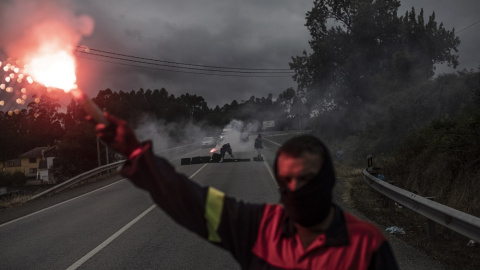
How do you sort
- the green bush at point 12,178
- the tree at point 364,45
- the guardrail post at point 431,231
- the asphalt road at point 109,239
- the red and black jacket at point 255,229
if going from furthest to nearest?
1. the green bush at point 12,178
2. the tree at point 364,45
3. the guardrail post at point 431,231
4. the asphalt road at point 109,239
5. the red and black jacket at point 255,229

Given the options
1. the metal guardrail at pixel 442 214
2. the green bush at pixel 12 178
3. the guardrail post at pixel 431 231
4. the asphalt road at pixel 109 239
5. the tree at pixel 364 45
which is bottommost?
the green bush at pixel 12 178

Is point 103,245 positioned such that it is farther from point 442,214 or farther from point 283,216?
point 283,216

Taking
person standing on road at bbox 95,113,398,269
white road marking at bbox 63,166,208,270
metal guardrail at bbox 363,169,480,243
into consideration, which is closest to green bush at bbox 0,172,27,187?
white road marking at bbox 63,166,208,270

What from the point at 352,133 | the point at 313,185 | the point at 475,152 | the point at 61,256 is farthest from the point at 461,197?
the point at 352,133

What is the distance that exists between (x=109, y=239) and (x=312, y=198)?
782 centimetres

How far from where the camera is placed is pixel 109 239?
877cm

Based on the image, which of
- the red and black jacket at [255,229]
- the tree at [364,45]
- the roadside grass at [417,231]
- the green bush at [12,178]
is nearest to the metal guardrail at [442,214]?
the roadside grass at [417,231]

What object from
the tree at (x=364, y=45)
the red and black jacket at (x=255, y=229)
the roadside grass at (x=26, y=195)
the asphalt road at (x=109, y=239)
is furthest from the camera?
the tree at (x=364, y=45)

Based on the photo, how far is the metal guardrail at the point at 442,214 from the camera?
5.57 m

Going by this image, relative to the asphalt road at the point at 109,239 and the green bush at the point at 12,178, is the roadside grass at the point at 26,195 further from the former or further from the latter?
the green bush at the point at 12,178

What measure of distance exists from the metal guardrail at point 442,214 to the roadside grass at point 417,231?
1.80 feet

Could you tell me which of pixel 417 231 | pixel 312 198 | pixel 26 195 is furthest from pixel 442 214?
pixel 26 195

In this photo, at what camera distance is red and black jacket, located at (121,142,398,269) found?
5.78 feet

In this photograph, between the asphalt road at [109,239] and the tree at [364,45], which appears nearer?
the asphalt road at [109,239]
